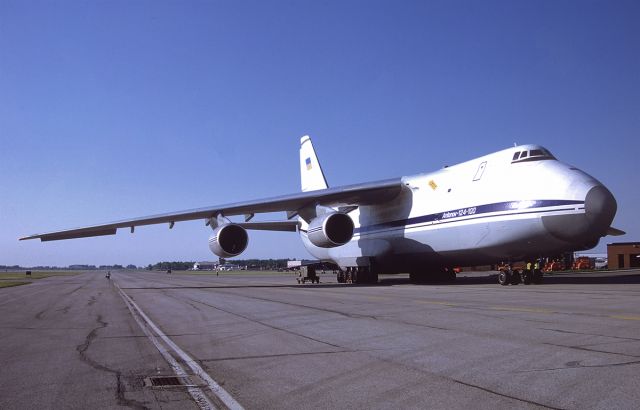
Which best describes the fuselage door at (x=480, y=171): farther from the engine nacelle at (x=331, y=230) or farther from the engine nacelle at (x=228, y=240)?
the engine nacelle at (x=228, y=240)

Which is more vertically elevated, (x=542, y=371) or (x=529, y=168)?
(x=529, y=168)

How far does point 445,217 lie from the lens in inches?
851

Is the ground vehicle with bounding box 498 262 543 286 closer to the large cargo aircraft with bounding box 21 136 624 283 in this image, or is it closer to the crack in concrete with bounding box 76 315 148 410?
the large cargo aircraft with bounding box 21 136 624 283

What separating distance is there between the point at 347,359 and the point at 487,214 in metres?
14.4

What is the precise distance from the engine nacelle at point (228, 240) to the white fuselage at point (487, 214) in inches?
235

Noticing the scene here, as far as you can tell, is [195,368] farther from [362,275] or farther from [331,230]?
[362,275]

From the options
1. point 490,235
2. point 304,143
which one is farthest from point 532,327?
point 304,143

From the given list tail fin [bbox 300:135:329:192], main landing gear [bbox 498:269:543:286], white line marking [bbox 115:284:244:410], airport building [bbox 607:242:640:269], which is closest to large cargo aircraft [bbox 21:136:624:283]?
main landing gear [bbox 498:269:543:286]

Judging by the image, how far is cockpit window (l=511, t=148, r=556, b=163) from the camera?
19438 mm

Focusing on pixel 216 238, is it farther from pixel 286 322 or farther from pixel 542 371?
pixel 542 371

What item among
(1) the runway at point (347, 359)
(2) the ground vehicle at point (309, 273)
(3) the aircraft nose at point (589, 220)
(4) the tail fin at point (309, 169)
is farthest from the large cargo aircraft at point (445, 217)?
(1) the runway at point (347, 359)

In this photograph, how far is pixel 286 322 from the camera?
1043 cm

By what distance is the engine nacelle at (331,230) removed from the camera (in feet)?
76.5

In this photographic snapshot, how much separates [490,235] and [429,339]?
1270 cm
